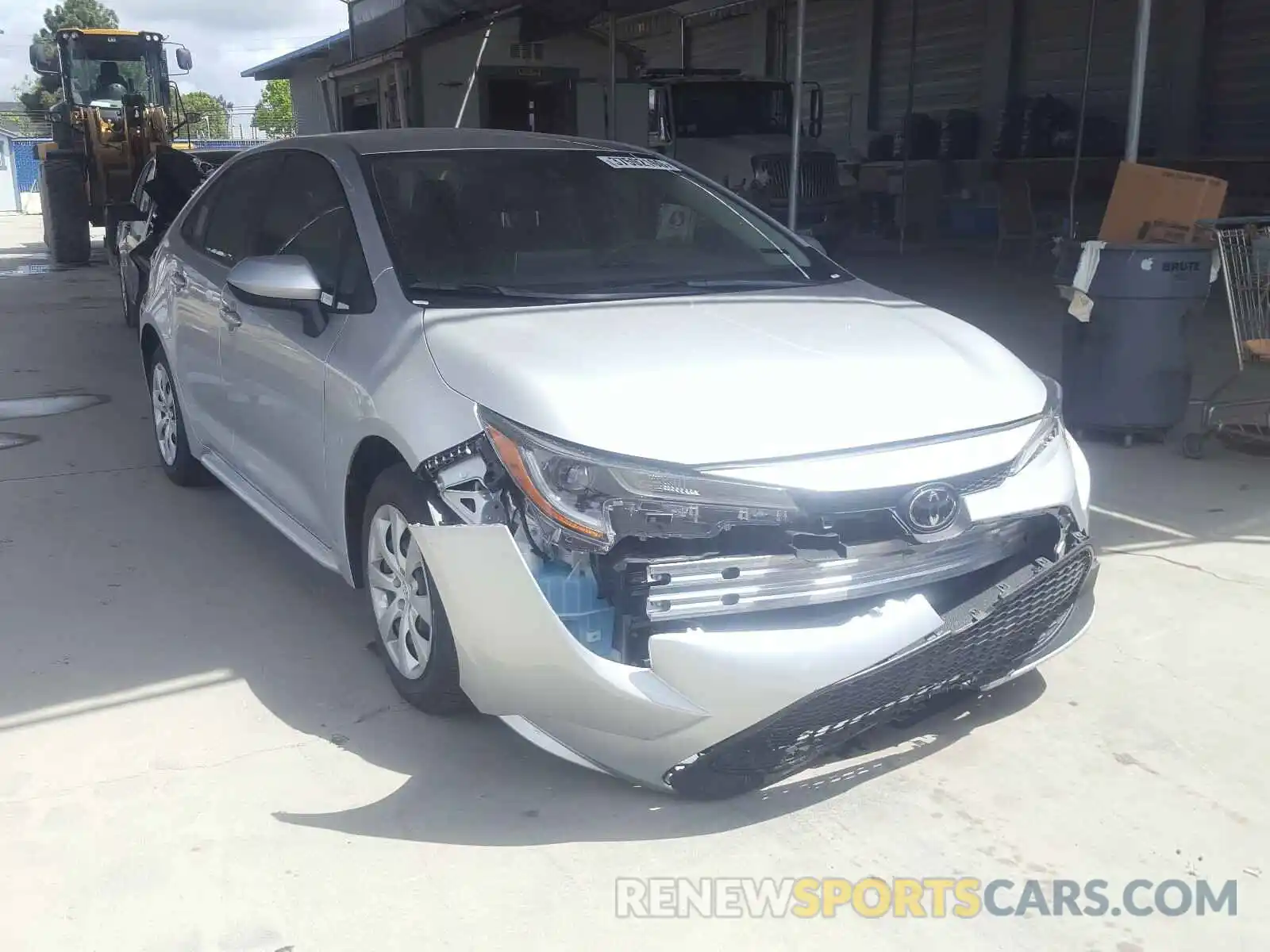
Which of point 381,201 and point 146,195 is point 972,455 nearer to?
point 381,201

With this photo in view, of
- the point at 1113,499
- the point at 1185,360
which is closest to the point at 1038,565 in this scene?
the point at 1113,499

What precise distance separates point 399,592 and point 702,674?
1.08 meters

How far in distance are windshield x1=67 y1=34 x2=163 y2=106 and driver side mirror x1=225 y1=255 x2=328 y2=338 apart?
15.1 m

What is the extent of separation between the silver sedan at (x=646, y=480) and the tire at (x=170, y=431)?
1.55 metres

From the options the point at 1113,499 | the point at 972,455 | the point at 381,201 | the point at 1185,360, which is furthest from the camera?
the point at 1185,360

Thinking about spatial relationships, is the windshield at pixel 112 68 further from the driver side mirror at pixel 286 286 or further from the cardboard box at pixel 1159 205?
the driver side mirror at pixel 286 286

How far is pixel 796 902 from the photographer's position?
257 centimetres

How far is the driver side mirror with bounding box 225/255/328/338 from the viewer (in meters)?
3.49

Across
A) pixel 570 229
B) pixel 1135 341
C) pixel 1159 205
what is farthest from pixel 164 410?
pixel 1159 205

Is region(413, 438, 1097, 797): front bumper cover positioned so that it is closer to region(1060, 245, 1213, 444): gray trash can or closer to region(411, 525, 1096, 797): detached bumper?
region(411, 525, 1096, 797): detached bumper

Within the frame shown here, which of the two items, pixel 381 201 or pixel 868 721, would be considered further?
pixel 381 201

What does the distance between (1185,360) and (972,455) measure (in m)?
3.51

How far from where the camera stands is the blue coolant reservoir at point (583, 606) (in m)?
2.68

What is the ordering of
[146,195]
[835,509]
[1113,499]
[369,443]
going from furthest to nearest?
[146,195] → [1113,499] → [369,443] → [835,509]
